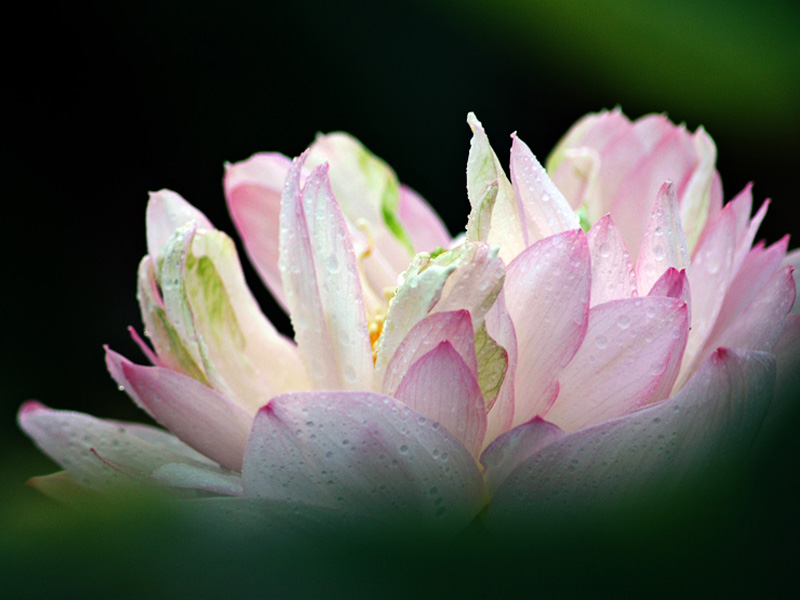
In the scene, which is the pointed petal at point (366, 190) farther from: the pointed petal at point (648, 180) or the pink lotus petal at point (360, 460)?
the pink lotus petal at point (360, 460)

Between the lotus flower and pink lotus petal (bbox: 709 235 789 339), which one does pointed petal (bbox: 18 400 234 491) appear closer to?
the lotus flower

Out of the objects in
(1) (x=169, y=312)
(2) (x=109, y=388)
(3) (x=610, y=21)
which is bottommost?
(2) (x=109, y=388)

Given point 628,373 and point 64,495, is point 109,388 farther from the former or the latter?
point 628,373

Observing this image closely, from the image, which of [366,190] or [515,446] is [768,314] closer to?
[515,446]

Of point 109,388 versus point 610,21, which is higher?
point 610,21

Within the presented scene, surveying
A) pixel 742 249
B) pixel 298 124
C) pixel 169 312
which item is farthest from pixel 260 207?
pixel 298 124

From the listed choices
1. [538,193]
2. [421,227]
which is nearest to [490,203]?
[538,193]

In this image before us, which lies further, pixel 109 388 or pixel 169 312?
pixel 109 388
